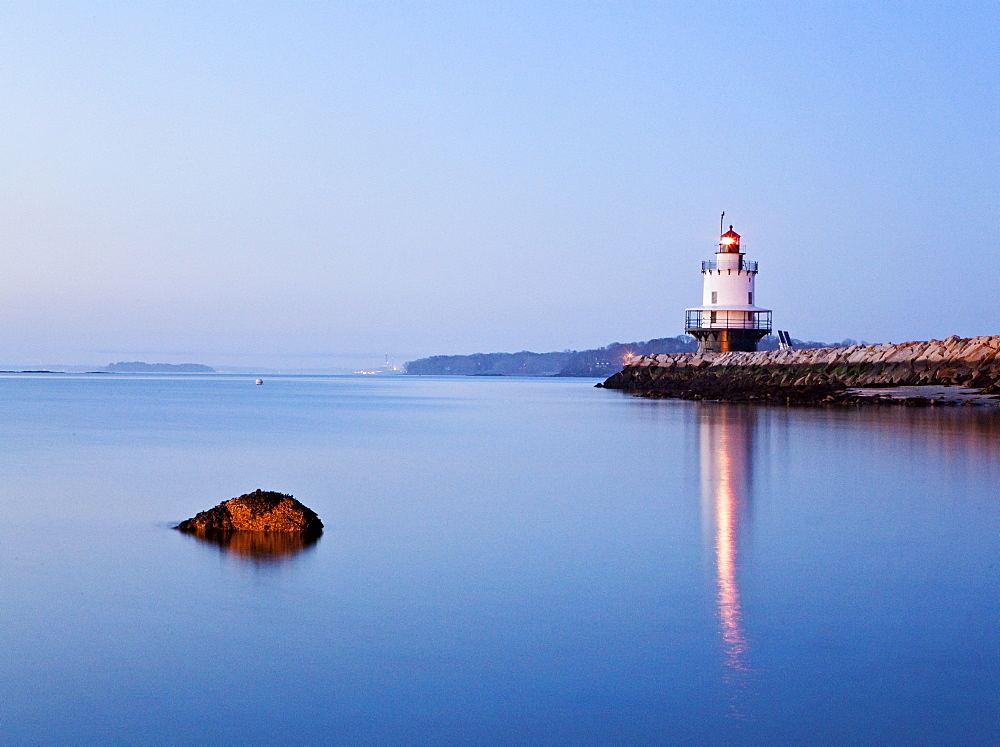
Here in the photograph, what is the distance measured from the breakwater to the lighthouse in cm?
107

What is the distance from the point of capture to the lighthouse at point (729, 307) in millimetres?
44438

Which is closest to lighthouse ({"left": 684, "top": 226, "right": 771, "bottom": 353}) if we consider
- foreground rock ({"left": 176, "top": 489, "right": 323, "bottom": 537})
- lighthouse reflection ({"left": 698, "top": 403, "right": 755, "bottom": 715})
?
lighthouse reflection ({"left": 698, "top": 403, "right": 755, "bottom": 715})

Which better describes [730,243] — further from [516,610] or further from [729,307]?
[516,610]

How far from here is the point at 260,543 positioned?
25.4 ft

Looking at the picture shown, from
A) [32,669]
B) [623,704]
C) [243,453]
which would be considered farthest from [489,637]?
[243,453]

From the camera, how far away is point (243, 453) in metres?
17.1

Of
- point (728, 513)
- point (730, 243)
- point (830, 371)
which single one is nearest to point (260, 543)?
point (728, 513)

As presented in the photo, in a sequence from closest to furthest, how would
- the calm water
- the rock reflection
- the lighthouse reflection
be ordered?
the calm water < the lighthouse reflection < the rock reflection

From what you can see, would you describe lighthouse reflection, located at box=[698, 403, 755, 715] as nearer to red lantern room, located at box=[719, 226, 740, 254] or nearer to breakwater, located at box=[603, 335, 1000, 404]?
breakwater, located at box=[603, 335, 1000, 404]

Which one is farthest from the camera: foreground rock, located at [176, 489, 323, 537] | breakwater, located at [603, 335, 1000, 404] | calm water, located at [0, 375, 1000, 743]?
breakwater, located at [603, 335, 1000, 404]

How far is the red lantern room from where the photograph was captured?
44.5 m

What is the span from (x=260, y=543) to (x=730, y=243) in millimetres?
38990

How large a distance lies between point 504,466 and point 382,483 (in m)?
2.74

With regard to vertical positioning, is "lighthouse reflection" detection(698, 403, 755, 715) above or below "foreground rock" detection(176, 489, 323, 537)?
below
